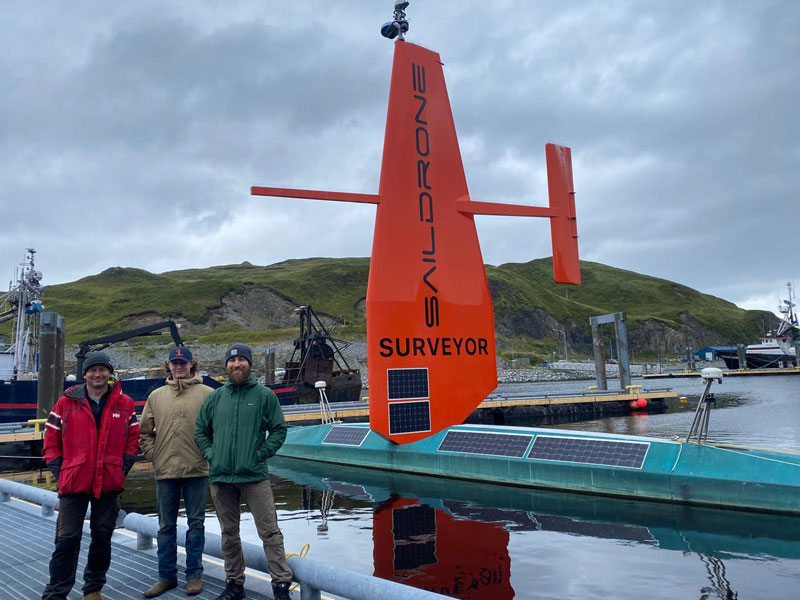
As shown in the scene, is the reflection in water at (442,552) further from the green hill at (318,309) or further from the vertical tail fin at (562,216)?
the green hill at (318,309)

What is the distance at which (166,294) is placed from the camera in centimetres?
11294

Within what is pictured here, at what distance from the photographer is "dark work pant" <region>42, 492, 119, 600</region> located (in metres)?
4.66

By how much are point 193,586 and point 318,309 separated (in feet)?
405

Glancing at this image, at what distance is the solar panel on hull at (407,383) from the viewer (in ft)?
40.4

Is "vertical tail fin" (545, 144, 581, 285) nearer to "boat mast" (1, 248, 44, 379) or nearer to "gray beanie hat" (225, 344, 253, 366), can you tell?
"gray beanie hat" (225, 344, 253, 366)

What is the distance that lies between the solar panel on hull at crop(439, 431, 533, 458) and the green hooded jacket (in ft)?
31.5

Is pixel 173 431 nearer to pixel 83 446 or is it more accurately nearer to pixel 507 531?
pixel 83 446

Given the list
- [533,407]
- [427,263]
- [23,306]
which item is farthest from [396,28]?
[23,306]

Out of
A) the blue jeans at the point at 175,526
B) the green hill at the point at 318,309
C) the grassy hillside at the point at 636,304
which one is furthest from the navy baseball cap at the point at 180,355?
the grassy hillside at the point at 636,304

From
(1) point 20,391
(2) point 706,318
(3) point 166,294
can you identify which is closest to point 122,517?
(1) point 20,391

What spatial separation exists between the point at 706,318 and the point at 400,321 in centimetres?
16809

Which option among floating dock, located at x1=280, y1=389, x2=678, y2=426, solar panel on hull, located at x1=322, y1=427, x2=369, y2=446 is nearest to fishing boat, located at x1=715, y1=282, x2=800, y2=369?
floating dock, located at x1=280, y1=389, x2=678, y2=426

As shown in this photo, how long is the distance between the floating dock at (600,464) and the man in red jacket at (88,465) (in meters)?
9.73

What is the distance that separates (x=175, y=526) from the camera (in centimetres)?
514
